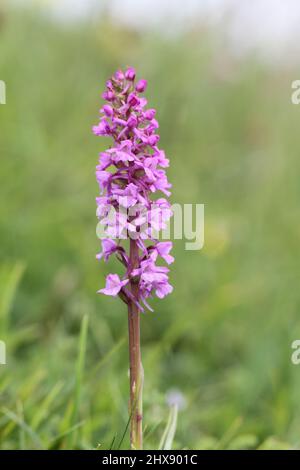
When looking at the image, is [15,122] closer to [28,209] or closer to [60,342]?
[28,209]

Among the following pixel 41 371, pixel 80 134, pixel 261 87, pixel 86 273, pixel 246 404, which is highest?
pixel 261 87

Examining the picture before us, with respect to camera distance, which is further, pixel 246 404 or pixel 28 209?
pixel 28 209

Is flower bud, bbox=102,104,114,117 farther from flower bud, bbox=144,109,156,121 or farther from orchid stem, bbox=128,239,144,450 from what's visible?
orchid stem, bbox=128,239,144,450

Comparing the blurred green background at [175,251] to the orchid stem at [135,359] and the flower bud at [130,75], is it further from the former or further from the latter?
the flower bud at [130,75]

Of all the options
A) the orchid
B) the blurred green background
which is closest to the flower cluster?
the orchid

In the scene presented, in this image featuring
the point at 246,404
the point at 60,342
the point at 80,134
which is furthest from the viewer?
the point at 80,134

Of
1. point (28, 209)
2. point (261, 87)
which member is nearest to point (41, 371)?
point (28, 209)

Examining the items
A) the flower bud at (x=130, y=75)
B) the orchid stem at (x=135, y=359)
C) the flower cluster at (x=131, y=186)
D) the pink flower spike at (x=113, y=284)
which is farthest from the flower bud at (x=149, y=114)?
the pink flower spike at (x=113, y=284)

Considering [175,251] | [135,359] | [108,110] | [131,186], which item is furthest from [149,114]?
[175,251]

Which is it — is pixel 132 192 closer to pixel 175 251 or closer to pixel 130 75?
pixel 130 75
